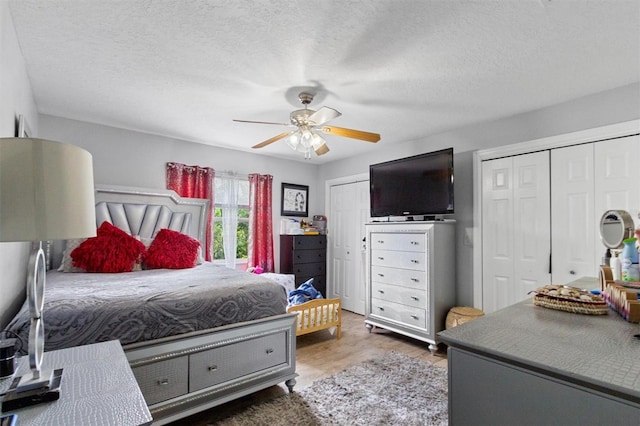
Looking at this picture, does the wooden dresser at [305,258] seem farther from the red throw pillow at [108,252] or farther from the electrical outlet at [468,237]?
the electrical outlet at [468,237]

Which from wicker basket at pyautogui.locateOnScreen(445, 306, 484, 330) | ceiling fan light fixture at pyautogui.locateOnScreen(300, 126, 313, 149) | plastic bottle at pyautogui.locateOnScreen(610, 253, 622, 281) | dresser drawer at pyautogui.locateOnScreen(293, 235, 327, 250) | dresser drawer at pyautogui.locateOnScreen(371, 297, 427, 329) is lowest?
dresser drawer at pyautogui.locateOnScreen(371, 297, 427, 329)

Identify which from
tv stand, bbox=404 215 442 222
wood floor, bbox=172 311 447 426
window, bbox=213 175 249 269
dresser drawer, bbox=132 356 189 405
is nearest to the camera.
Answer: dresser drawer, bbox=132 356 189 405

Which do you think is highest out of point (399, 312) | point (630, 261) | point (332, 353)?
point (630, 261)

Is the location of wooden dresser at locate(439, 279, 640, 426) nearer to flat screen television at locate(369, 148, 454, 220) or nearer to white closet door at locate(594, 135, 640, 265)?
white closet door at locate(594, 135, 640, 265)

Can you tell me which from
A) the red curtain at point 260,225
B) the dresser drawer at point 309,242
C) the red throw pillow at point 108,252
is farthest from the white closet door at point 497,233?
the red throw pillow at point 108,252

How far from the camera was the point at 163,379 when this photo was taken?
73.2 inches

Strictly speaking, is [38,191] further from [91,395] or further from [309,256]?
[309,256]

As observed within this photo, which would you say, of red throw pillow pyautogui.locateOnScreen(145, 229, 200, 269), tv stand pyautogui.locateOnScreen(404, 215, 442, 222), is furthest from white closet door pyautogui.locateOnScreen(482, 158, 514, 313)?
red throw pillow pyautogui.locateOnScreen(145, 229, 200, 269)

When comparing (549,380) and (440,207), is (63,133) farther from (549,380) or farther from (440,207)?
(549,380)

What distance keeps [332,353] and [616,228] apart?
100 inches

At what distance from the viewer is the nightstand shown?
33.8 inches

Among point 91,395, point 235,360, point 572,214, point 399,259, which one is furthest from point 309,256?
point 91,395

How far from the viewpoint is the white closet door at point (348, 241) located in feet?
15.4

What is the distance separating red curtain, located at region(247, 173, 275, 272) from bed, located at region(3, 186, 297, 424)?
1.80 meters
